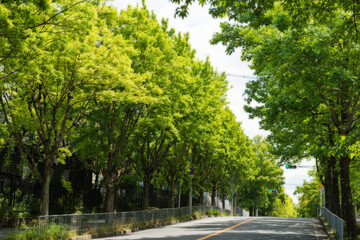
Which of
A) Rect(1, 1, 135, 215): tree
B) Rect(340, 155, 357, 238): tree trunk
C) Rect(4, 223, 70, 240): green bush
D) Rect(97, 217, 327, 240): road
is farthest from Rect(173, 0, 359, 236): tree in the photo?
Rect(4, 223, 70, 240): green bush

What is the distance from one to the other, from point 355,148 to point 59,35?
9.87 metres

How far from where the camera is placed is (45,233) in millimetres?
13945

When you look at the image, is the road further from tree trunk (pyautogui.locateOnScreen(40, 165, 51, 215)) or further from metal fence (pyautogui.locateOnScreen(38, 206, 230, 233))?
tree trunk (pyautogui.locateOnScreen(40, 165, 51, 215))

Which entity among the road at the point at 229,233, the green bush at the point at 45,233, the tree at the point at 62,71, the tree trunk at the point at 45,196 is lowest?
the road at the point at 229,233

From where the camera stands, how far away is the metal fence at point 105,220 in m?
15.1

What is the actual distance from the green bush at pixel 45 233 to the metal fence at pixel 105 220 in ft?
0.70

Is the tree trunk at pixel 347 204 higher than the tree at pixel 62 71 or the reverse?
the reverse

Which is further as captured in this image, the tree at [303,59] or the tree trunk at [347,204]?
the tree trunk at [347,204]

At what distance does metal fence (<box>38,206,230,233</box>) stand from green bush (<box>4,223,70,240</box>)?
21 cm

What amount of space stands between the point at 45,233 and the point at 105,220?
433 centimetres

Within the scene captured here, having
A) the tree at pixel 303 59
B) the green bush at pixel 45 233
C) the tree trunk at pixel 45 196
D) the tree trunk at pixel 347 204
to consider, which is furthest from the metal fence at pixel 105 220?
the tree trunk at pixel 347 204

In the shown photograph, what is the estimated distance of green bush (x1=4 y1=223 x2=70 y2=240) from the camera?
1342 centimetres

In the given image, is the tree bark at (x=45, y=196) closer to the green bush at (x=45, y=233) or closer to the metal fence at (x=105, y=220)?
the metal fence at (x=105, y=220)

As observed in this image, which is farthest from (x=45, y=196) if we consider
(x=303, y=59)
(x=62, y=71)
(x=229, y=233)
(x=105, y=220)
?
(x=303, y=59)
